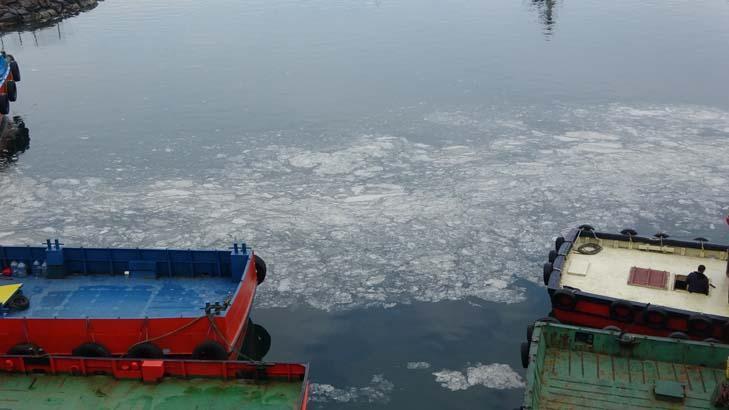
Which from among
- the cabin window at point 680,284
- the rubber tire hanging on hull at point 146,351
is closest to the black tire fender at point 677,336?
the cabin window at point 680,284

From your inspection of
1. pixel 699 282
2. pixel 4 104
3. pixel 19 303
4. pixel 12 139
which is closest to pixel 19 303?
pixel 19 303

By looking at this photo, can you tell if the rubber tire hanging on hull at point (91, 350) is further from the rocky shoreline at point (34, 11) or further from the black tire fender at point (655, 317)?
the rocky shoreline at point (34, 11)

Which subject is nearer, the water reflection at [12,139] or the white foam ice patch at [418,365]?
the white foam ice patch at [418,365]

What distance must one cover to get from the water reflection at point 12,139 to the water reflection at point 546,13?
2496cm

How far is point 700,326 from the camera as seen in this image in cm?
1080

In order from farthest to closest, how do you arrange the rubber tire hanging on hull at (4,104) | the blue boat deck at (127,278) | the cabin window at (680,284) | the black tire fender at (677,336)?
the rubber tire hanging on hull at (4,104) < the blue boat deck at (127,278) < the cabin window at (680,284) < the black tire fender at (677,336)

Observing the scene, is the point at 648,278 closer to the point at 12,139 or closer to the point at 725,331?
the point at 725,331

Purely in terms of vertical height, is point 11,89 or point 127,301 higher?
point 11,89

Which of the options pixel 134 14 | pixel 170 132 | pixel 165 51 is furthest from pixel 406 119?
pixel 134 14

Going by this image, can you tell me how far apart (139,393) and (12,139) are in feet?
53.4

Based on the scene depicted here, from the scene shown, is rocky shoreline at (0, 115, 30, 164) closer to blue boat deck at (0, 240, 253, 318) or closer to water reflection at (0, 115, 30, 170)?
water reflection at (0, 115, 30, 170)

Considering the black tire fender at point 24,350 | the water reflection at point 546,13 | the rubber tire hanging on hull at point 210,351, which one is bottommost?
the rubber tire hanging on hull at point 210,351

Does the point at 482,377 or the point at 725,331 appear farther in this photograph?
A: the point at 482,377

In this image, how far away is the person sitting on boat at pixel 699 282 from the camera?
11492mm
